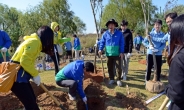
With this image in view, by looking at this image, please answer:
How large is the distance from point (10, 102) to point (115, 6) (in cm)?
3147

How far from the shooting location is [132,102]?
4789 mm

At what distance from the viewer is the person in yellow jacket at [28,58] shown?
9.18 ft

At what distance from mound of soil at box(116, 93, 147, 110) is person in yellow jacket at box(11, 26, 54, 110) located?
7.75ft

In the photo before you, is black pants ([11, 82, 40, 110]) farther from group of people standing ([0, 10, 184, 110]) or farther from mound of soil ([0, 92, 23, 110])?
mound of soil ([0, 92, 23, 110])

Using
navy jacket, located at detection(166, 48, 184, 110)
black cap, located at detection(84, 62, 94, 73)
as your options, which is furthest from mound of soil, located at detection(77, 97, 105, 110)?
navy jacket, located at detection(166, 48, 184, 110)

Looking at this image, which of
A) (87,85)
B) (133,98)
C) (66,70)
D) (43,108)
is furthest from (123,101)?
(43,108)

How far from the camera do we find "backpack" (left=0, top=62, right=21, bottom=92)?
2822 mm

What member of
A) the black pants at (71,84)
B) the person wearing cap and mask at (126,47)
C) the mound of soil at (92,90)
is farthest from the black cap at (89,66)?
the person wearing cap and mask at (126,47)

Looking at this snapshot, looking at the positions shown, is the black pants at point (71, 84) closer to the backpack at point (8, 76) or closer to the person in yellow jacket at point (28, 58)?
the person in yellow jacket at point (28, 58)

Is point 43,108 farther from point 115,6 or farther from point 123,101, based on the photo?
point 115,6

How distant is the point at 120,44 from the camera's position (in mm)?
5906

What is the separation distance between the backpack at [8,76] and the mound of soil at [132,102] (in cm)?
267

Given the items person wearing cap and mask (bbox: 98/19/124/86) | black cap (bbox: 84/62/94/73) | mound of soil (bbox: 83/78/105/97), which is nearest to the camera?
black cap (bbox: 84/62/94/73)

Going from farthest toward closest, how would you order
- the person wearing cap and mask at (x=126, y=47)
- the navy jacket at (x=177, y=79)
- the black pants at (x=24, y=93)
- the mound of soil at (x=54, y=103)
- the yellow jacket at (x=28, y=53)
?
the person wearing cap and mask at (x=126, y=47) → the mound of soil at (x=54, y=103) → the black pants at (x=24, y=93) → the yellow jacket at (x=28, y=53) → the navy jacket at (x=177, y=79)
